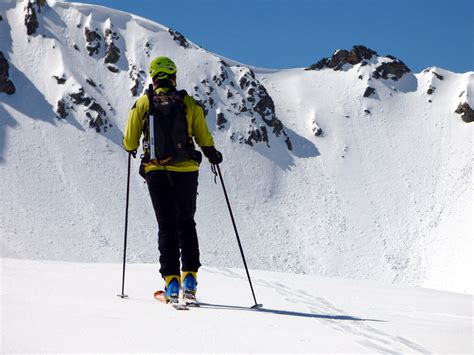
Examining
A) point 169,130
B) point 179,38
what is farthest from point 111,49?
point 169,130

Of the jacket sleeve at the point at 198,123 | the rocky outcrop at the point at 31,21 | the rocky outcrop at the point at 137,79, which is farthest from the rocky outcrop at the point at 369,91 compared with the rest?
the jacket sleeve at the point at 198,123

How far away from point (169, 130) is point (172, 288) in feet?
6.14

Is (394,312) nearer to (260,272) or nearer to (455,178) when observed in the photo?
(260,272)

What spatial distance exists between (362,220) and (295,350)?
6995 centimetres

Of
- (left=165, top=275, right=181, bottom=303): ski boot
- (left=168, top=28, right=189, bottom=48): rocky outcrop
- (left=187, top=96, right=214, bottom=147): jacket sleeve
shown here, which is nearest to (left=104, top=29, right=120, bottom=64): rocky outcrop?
(left=168, top=28, right=189, bottom=48): rocky outcrop

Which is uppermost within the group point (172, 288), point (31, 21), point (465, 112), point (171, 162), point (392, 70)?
point (31, 21)

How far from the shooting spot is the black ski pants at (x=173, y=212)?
6660mm

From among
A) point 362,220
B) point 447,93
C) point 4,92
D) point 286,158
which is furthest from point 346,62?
point 4,92

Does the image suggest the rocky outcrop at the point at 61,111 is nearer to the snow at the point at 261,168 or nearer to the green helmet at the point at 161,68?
the snow at the point at 261,168

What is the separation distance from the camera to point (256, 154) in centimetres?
8244

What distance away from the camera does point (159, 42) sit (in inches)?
3698

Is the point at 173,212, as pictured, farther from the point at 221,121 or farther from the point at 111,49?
the point at 111,49

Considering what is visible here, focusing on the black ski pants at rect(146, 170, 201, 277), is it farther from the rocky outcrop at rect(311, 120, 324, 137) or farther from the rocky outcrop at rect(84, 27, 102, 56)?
the rocky outcrop at rect(84, 27, 102, 56)

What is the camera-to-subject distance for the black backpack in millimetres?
6535
